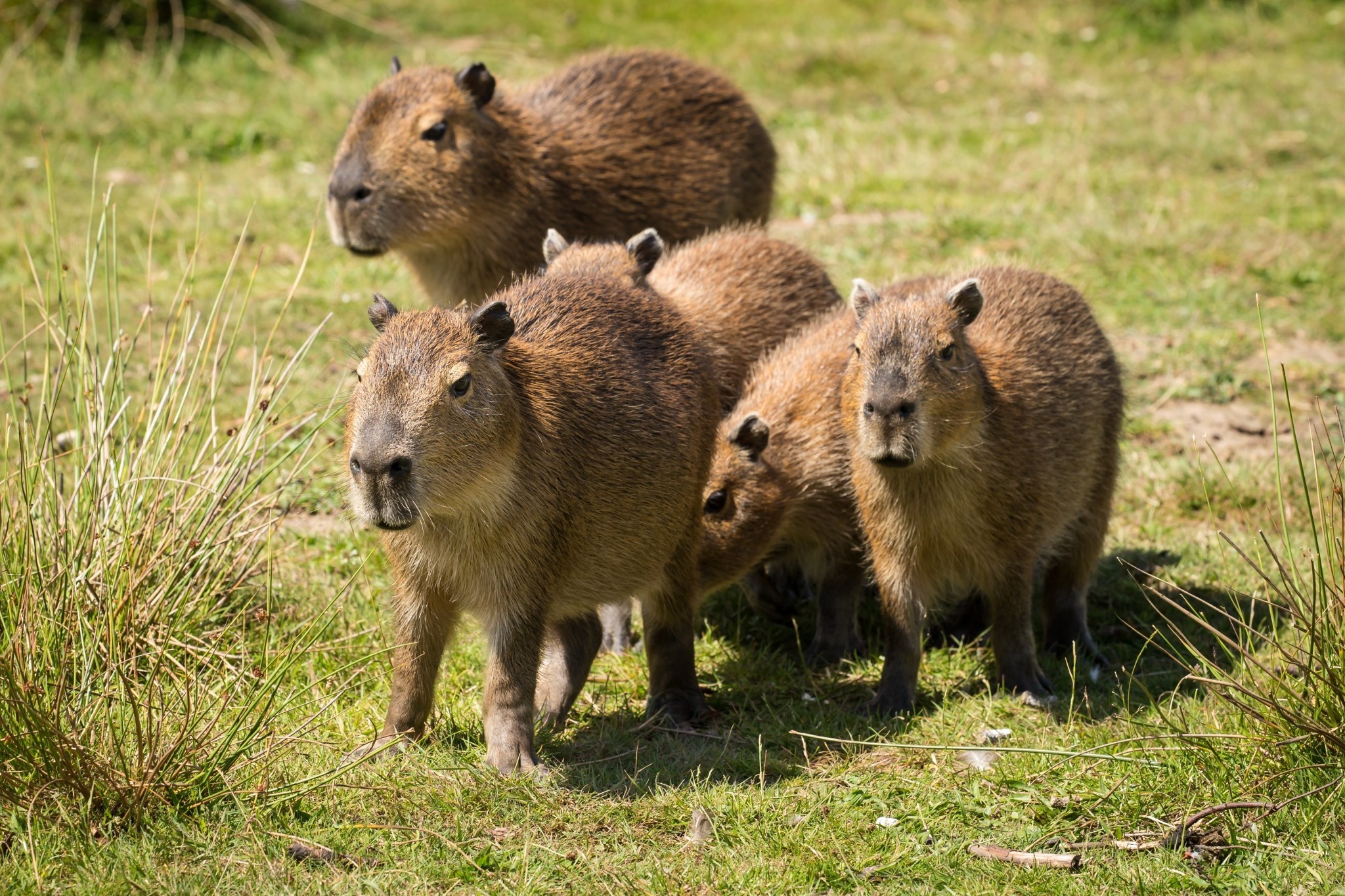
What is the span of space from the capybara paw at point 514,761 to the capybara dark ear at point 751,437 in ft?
5.51

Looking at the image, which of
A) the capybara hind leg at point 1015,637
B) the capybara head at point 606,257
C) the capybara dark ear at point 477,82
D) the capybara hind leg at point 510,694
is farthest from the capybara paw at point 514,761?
the capybara dark ear at point 477,82

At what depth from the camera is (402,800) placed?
13.8 feet

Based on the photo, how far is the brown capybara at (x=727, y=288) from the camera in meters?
5.87

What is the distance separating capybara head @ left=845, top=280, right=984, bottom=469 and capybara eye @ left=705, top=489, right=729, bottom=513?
22.5 inches

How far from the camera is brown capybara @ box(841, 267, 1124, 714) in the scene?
501 centimetres

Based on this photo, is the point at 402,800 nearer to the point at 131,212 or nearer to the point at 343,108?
the point at 131,212

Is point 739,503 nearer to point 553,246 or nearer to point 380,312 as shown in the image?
point 553,246

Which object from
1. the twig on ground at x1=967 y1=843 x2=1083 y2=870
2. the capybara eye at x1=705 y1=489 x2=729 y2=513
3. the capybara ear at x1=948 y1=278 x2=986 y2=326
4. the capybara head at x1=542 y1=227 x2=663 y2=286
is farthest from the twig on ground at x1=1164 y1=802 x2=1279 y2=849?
the capybara head at x1=542 y1=227 x2=663 y2=286

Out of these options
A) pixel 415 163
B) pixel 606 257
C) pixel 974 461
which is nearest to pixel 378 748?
pixel 606 257

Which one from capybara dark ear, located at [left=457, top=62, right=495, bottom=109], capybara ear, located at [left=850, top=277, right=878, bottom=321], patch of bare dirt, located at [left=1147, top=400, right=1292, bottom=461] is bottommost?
patch of bare dirt, located at [left=1147, top=400, right=1292, bottom=461]

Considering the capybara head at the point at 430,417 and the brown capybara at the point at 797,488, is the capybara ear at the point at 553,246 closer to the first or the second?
the brown capybara at the point at 797,488

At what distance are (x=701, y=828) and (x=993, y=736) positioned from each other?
4.04 feet

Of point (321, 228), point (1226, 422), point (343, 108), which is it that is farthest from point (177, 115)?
point (1226, 422)

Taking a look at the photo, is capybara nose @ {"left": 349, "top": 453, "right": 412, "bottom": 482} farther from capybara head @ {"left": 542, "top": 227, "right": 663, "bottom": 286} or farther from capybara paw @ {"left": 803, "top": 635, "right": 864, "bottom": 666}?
capybara paw @ {"left": 803, "top": 635, "right": 864, "bottom": 666}
